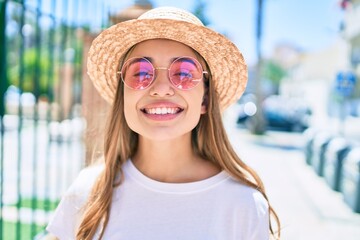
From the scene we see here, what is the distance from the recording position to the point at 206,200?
1.67 meters

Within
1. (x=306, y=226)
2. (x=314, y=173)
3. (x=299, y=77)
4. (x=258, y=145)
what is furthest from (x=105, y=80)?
(x=299, y=77)

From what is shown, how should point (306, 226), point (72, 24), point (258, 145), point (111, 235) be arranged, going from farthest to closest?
point (258, 145) → point (306, 226) → point (72, 24) → point (111, 235)

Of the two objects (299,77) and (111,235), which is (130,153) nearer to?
(111,235)

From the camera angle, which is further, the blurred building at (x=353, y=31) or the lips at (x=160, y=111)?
the blurred building at (x=353, y=31)

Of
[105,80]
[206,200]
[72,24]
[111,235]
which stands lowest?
[111,235]

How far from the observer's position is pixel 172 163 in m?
1.86

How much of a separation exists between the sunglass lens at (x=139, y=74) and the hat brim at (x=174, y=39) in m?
0.10

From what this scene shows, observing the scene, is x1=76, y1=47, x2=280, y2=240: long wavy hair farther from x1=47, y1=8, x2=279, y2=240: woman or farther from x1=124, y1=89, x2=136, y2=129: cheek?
x1=124, y1=89, x2=136, y2=129: cheek

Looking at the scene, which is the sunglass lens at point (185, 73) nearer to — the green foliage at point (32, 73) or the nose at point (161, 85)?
the nose at point (161, 85)

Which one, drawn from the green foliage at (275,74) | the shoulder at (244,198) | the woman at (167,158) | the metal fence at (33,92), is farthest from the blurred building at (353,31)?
the green foliage at (275,74)

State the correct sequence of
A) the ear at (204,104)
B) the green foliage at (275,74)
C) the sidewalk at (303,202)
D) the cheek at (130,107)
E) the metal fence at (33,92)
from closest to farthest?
the cheek at (130,107), the ear at (204,104), the metal fence at (33,92), the sidewalk at (303,202), the green foliage at (275,74)

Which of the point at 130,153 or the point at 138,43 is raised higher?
the point at 138,43

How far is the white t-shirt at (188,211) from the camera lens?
162cm

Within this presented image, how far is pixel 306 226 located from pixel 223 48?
13.9ft
